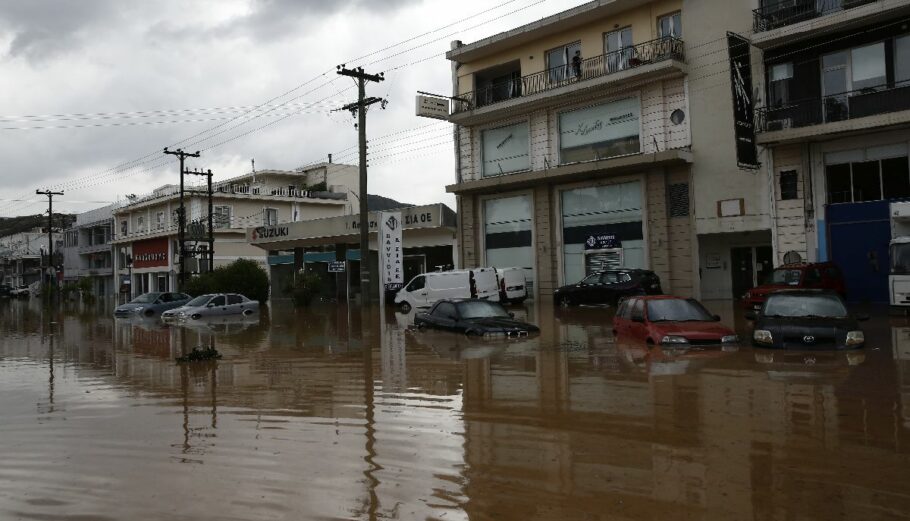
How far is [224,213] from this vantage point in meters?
63.5

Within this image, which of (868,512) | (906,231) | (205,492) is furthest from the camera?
(906,231)

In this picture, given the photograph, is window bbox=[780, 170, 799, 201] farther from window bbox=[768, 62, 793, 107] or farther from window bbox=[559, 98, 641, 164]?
window bbox=[559, 98, 641, 164]

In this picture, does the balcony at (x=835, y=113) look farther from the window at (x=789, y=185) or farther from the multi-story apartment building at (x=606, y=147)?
the multi-story apartment building at (x=606, y=147)

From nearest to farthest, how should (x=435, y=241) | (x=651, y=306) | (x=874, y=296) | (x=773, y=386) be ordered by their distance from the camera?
(x=773, y=386) → (x=651, y=306) → (x=874, y=296) → (x=435, y=241)

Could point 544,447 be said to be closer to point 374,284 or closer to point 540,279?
point 540,279

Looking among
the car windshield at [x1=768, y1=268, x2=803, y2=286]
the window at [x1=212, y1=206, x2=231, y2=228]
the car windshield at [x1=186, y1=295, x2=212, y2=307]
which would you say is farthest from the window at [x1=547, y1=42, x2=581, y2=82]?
the window at [x1=212, y1=206, x2=231, y2=228]

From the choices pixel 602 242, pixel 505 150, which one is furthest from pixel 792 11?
pixel 505 150

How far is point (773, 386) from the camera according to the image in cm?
1006

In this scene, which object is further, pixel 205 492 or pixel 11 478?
pixel 11 478

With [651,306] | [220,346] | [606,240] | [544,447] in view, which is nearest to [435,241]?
[606,240]

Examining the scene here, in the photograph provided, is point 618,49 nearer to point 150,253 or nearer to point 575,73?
point 575,73

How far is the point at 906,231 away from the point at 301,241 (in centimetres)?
3579

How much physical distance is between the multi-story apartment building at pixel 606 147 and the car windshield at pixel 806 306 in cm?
1320

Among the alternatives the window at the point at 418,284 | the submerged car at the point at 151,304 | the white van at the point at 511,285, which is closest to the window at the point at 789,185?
the white van at the point at 511,285
